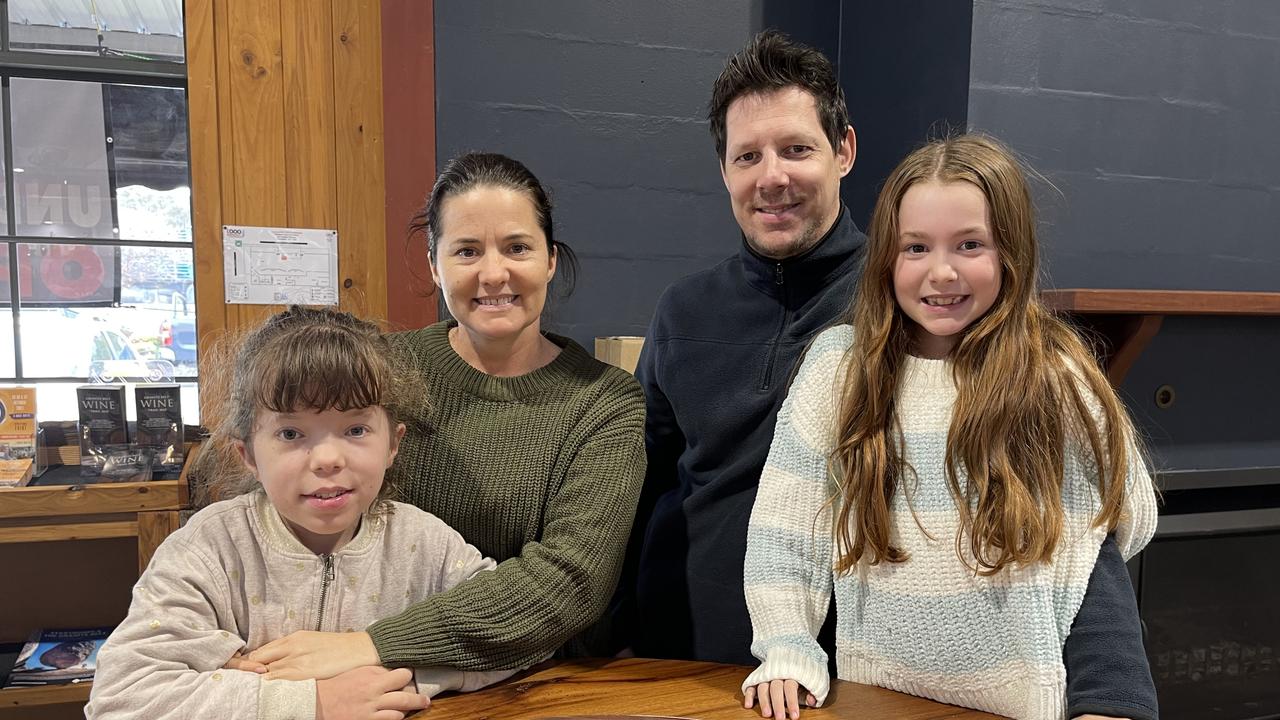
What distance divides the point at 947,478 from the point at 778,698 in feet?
1.22

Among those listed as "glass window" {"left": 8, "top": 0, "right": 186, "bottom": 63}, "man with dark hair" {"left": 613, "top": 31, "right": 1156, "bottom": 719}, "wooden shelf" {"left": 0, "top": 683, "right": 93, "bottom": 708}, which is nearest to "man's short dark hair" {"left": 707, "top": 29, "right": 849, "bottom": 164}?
"man with dark hair" {"left": 613, "top": 31, "right": 1156, "bottom": 719}

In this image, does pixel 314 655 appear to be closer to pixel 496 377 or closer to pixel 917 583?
pixel 496 377

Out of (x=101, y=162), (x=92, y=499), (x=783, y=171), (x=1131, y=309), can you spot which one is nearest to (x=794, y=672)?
(x=783, y=171)

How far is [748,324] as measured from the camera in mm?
1565

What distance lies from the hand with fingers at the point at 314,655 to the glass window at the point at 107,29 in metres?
2.21

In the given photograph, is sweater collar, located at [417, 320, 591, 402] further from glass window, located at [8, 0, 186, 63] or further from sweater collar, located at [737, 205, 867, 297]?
glass window, located at [8, 0, 186, 63]

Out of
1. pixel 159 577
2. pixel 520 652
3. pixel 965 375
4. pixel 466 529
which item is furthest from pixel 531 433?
pixel 965 375

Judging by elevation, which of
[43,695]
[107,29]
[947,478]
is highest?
[107,29]

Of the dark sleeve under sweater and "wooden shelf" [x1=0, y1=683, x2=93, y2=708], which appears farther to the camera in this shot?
"wooden shelf" [x1=0, y1=683, x2=93, y2=708]

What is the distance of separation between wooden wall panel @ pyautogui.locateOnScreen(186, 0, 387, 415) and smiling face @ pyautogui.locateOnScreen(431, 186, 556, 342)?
1.43 m

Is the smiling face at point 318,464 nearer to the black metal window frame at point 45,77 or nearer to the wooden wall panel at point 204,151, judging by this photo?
the wooden wall panel at point 204,151

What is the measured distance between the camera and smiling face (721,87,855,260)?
149cm

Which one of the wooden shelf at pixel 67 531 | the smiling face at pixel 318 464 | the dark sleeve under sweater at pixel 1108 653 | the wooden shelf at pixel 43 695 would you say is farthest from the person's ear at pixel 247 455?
the wooden shelf at pixel 43 695

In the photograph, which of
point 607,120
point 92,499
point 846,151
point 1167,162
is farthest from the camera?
point 607,120
